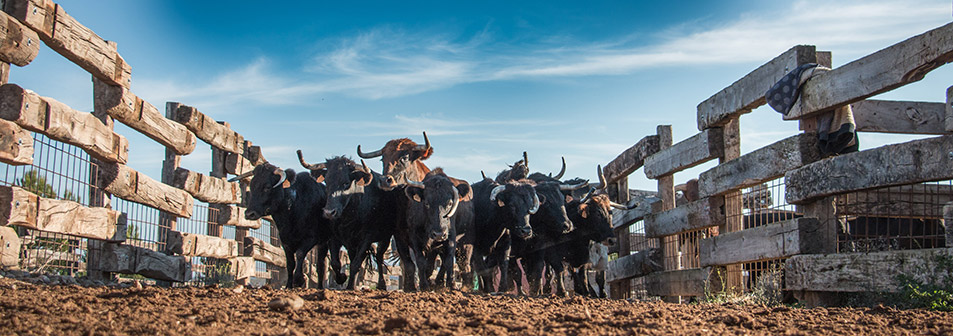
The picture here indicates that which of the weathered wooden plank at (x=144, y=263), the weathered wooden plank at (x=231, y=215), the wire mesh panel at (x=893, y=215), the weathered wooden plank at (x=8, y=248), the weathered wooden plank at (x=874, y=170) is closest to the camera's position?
the weathered wooden plank at (x=874, y=170)

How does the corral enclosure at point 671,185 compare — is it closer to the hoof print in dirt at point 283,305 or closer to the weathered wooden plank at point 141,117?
the weathered wooden plank at point 141,117

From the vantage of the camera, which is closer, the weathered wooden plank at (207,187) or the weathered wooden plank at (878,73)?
the weathered wooden plank at (878,73)

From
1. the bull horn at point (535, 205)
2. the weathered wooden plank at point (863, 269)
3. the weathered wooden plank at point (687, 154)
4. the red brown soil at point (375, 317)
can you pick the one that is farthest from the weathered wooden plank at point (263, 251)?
the weathered wooden plank at point (863, 269)

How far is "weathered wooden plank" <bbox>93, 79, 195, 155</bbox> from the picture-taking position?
9.98 meters

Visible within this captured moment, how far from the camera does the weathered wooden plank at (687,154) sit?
11297mm

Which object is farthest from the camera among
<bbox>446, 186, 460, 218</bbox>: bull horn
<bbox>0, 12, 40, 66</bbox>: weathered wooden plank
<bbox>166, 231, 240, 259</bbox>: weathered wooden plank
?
<bbox>166, 231, 240, 259</bbox>: weathered wooden plank

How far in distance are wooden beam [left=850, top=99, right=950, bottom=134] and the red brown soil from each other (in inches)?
204

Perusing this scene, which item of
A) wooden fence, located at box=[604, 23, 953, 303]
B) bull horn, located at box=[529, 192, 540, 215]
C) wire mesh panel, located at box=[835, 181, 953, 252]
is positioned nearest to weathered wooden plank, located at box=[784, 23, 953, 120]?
wooden fence, located at box=[604, 23, 953, 303]

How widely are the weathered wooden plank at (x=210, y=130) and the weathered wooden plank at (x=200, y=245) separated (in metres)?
1.51

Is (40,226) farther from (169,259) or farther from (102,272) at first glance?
(169,259)

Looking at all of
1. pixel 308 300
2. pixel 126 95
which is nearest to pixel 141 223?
pixel 126 95

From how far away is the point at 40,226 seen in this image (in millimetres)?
8359

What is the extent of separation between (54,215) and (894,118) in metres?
10.7

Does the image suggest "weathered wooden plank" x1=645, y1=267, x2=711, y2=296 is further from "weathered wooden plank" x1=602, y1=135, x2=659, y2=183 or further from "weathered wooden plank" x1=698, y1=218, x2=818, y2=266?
"weathered wooden plank" x1=602, y1=135, x2=659, y2=183
